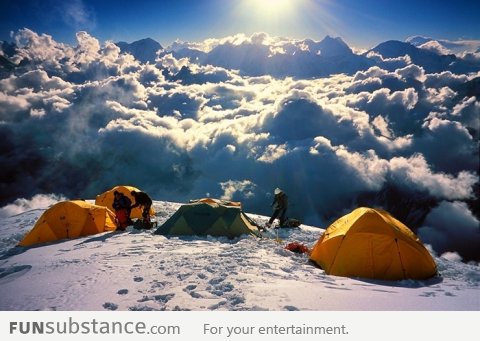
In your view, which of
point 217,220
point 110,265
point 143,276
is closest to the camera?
point 143,276

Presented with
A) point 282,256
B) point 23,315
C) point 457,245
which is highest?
point 23,315

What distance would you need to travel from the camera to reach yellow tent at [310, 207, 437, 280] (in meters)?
6.89

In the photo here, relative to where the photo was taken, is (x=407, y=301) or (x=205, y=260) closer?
(x=407, y=301)

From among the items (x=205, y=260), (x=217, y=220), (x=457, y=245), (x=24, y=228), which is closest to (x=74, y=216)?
(x=24, y=228)

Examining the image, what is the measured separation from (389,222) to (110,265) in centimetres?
579

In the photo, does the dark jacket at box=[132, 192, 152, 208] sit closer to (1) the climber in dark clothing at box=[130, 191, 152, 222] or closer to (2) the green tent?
(1) the climber in dark clothing at box=[130, 191, 152, 222]

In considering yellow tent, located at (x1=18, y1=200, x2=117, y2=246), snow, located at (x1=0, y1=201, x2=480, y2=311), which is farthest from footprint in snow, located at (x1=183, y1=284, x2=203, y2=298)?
yellow tent, located at (x1=18, y1=200, x2=117, y2=246)

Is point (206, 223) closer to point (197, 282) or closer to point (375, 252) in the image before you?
point (197, 282)

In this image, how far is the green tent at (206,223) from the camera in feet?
33.6

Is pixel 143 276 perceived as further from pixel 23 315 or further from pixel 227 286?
pixel 23 315

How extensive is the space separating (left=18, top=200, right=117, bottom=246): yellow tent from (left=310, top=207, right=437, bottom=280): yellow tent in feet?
23.7

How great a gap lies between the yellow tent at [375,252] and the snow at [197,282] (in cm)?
28

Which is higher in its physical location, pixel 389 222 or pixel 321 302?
pixel 389 222

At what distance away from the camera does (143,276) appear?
5.72 metres
